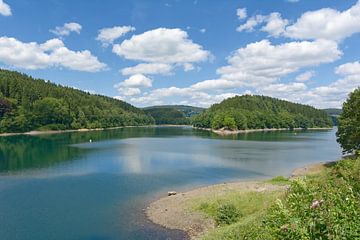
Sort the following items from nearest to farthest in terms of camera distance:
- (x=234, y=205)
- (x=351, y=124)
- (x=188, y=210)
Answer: (x=234, y=205)
(x=188, y=210)
(x=351, y=124)

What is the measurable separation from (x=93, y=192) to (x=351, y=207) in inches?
1545

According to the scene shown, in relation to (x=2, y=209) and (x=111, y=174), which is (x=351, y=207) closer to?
(x=2, y=209)

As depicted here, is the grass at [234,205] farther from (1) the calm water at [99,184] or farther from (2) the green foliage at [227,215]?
(1) the calm water at [99,184]

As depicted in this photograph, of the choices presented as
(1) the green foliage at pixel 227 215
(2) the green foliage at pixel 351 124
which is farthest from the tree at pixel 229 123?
(1) the green foliage at pixel 227 215

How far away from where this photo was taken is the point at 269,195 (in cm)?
3397

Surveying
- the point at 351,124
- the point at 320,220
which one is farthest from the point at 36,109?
the point at 320,220

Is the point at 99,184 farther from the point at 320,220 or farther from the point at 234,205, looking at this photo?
the point at 320,220

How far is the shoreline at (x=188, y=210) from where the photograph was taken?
2966cm

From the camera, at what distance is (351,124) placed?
5488 cm

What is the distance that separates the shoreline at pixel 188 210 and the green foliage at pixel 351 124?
856 inches

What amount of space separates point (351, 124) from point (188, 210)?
36.5m

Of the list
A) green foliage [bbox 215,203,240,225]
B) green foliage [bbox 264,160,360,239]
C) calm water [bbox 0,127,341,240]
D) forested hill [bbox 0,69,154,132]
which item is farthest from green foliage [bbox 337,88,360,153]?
forested hill [bbox 0,69,154,132]

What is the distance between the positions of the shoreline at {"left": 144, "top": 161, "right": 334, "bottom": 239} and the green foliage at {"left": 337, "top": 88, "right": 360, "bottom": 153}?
21749 millimetres

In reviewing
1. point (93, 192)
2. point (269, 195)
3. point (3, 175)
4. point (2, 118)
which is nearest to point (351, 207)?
point (269, 195)
